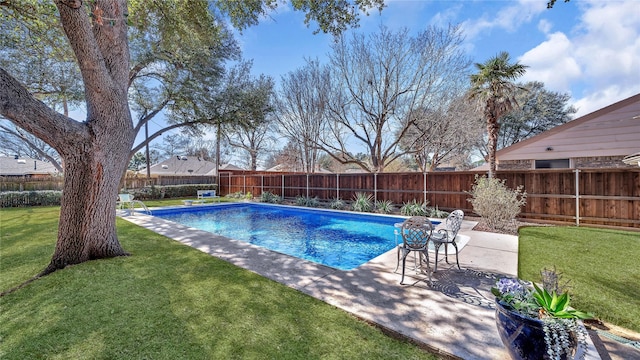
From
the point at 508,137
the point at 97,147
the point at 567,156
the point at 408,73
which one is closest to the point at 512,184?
the point at 567,156

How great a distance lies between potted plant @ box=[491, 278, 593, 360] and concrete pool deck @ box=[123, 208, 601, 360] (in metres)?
0.45

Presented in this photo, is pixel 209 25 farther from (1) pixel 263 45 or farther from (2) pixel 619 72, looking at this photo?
(2) pixel 619 72

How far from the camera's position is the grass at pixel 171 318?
228cm

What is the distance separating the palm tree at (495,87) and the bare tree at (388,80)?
3018 millimetres

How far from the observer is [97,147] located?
170 inches

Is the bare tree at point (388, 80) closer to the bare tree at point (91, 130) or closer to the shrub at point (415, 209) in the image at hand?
the shrub at point (415, 209)

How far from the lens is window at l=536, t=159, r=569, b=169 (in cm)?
971

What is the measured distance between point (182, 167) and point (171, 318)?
3373 centimetres

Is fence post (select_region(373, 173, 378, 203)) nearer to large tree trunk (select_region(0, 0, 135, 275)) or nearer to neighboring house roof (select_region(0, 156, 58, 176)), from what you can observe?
large tree trunk (select_region(0, 0, 135, 275))

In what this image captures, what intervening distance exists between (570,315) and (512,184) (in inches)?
340

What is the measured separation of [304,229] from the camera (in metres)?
9.54

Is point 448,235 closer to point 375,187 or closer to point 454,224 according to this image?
point 454,224

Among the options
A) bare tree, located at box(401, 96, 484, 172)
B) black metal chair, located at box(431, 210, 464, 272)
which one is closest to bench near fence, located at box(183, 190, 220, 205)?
bare tree, located at box(401, 96, 484, 172)

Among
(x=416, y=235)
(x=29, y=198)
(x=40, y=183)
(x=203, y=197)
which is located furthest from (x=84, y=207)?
(x=40, y=183)
